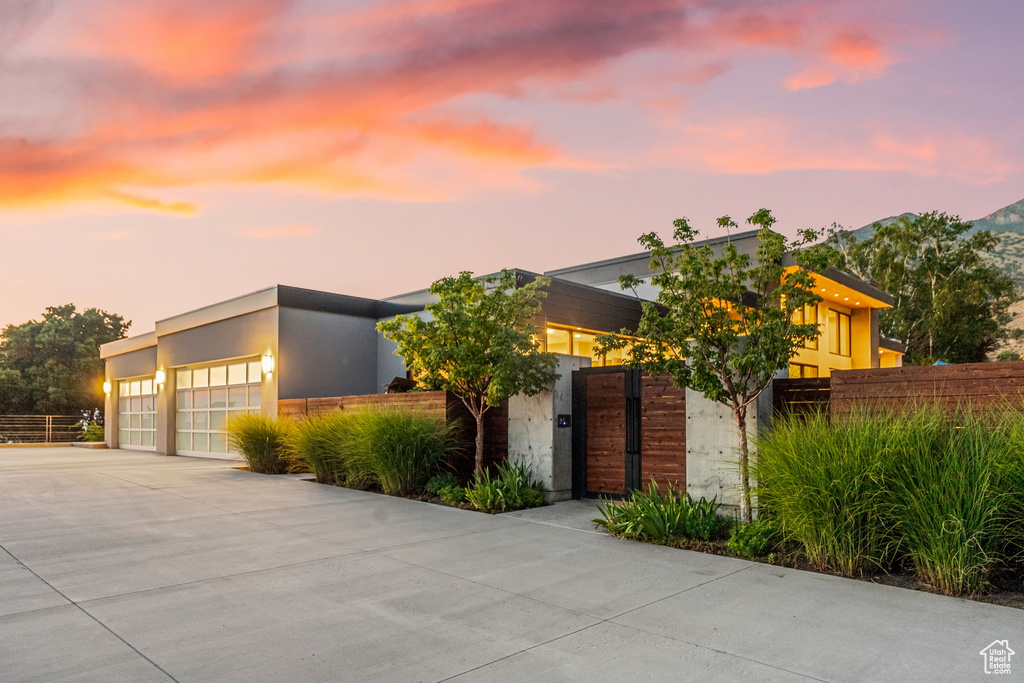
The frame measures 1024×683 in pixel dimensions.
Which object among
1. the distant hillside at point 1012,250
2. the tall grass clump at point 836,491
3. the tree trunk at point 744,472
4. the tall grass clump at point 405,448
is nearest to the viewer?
the tall grass clump at point 836,491

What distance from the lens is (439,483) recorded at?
11.0 meters

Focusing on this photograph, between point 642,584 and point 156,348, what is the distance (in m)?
25.0

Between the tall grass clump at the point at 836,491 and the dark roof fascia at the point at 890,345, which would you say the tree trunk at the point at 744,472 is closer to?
the tall grass clump at the point at 836,491

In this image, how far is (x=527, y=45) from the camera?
1446 centimetres

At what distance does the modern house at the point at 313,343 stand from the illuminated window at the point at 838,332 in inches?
2.2

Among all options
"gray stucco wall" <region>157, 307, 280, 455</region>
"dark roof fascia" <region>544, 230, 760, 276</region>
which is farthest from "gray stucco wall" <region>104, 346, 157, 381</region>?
"dark roof fascia" <region>544, 230, 760, 276</region>

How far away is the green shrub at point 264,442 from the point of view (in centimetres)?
1517

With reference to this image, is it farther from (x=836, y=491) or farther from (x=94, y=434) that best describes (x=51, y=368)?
(x=836, y=491)

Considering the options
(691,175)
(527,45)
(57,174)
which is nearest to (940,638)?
(527,45)

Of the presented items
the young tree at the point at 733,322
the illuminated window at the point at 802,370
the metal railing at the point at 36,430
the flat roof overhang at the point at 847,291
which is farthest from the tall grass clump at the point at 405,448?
the metal railing at the point at 36,430

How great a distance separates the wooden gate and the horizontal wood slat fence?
6.13ft

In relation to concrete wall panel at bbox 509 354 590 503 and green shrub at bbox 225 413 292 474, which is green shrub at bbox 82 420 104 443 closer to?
green shrub at bbox 225 413 292 474

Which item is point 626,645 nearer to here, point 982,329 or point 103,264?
point 103,264

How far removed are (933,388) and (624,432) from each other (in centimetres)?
421
